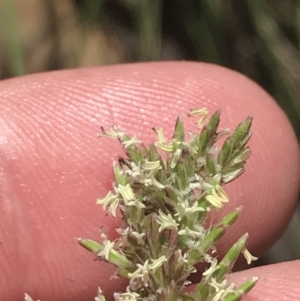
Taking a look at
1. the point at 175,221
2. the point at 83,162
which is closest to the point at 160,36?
the point at 83,162

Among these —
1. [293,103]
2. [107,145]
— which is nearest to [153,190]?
[107,145]

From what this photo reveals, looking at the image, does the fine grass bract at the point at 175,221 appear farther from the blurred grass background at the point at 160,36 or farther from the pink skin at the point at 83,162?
the blurred grass background at the point at 160,36

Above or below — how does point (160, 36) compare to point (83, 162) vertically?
above

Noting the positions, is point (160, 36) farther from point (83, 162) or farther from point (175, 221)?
point (175, 221)

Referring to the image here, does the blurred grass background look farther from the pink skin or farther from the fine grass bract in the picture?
the fine grass bract

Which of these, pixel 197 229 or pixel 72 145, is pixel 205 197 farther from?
pixel 72 145

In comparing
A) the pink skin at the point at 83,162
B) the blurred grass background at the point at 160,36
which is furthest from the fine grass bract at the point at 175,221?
the blurred grass background at the point at 160,36
